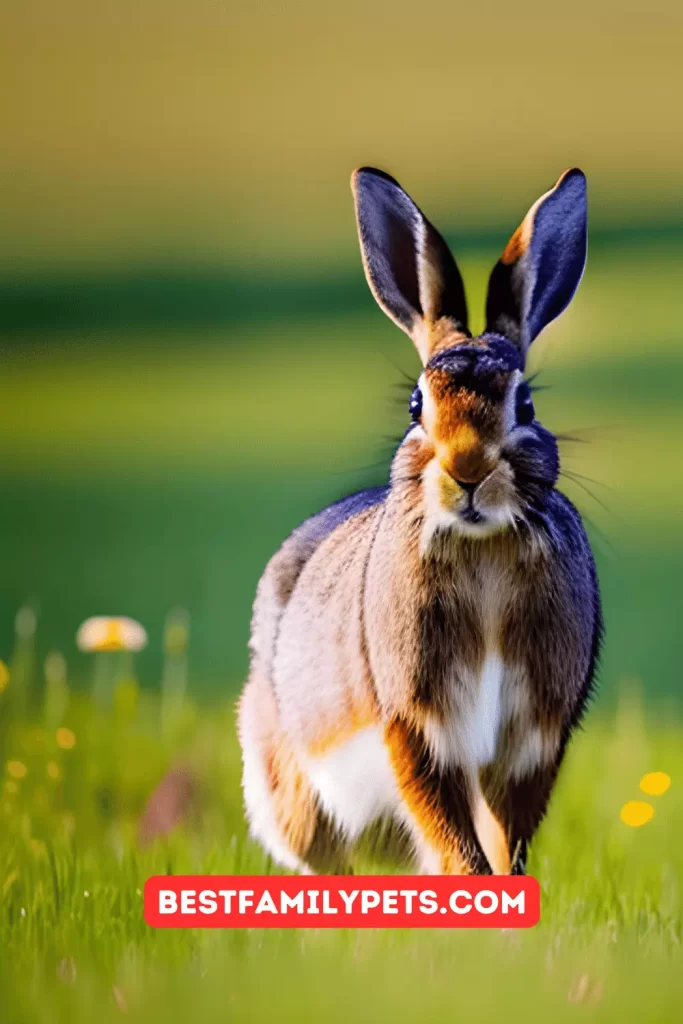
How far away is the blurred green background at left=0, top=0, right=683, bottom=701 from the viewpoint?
80.0 inches

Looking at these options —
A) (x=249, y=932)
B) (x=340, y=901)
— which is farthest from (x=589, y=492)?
(x=249, y=932)

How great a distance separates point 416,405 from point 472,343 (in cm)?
14

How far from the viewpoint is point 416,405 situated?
1.90m

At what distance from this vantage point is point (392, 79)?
6.70ft

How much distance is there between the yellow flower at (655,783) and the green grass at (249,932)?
15 millimetres

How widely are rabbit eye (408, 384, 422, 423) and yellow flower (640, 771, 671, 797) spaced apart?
0.79 m

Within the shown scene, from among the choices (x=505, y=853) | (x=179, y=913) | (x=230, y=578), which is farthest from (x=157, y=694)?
(x=505, y=853)

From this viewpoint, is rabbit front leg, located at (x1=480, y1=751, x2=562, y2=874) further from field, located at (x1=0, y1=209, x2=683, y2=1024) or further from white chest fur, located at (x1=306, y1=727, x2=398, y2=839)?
white chest fur, located at (x1=306, y1=727, x2=398, y2=839)

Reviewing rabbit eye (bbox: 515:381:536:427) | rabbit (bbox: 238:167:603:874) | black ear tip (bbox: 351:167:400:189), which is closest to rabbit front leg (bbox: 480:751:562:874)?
rabbit (bbox: 238:167:603:874)

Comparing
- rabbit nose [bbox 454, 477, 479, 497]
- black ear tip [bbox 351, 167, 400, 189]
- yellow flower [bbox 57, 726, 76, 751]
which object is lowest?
yellow flower [bbox 57, 726, 76, 751]

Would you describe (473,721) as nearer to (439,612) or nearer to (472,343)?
(439,612)

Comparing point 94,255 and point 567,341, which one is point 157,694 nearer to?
point 94,255

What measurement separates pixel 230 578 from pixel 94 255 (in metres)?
0.65

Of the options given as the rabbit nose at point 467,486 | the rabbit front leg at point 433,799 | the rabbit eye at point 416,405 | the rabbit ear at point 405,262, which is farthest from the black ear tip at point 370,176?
the rabbit front leg at point 433,799
